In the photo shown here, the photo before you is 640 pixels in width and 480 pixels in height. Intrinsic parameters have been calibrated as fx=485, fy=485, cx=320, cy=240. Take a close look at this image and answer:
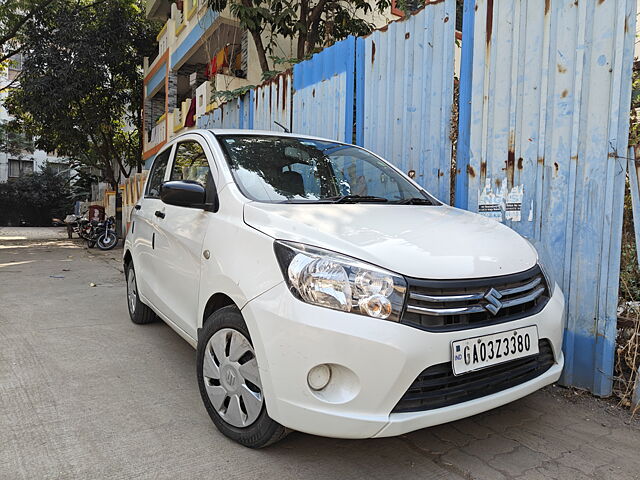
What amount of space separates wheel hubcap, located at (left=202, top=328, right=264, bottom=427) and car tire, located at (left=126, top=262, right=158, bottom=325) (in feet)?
6.99

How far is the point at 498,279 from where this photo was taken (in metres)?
2.13

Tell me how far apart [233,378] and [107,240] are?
12045 mm

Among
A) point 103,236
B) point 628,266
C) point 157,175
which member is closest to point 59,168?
point 103,236

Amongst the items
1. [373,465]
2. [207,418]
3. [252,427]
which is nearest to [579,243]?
[373,465]

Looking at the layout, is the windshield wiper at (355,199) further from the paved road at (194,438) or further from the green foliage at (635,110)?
the green foliage at (635,110)

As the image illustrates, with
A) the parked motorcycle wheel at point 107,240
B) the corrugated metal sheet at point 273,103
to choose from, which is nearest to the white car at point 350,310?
the corrugated metal sheet at point 273,103

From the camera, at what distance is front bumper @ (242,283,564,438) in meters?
1.86

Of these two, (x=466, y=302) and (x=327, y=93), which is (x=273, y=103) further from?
(x=466, y=302)

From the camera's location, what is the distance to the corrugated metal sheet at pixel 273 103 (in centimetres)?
593

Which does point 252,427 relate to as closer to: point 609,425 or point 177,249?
point 177,249

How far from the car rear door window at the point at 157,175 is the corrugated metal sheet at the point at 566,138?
8.04 ft

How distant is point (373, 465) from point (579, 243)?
1.86 meters

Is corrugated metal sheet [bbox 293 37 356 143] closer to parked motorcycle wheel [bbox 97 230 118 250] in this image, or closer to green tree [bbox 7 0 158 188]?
parked motorcycle wheel [bbox 97 230 118 250]

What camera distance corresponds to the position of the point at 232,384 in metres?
2.32
